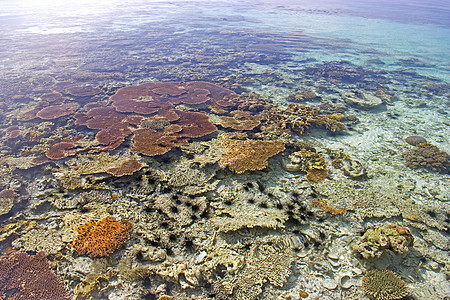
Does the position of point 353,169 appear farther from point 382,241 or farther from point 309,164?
point 382,241

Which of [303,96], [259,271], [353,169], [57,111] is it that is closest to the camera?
[259,271]

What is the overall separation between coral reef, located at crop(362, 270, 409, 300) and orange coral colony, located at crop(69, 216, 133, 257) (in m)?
3.85

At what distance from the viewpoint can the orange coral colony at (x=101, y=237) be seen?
13.1 feet

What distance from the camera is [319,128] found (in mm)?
8367

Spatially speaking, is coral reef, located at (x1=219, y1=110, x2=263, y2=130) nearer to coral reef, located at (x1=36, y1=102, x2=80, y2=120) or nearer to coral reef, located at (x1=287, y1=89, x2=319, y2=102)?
coral reef, located at (x1=287, y1=89, x2=319, y2=102)

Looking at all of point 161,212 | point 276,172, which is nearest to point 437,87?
point 276,172

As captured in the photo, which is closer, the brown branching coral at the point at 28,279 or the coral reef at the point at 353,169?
the brown branching coral at the point at 28,279

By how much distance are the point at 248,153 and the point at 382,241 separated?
330cm

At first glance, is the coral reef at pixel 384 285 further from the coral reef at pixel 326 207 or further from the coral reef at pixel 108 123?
the coral reef at pixel 108 123

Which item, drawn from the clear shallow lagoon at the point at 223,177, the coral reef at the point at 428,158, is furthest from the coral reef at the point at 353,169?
the coral reef at the point at 428,158

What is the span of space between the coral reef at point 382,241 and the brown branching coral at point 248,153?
2477 millimetres

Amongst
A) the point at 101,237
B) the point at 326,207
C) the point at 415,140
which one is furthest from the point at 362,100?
the point at 101,237

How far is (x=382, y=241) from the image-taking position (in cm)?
413

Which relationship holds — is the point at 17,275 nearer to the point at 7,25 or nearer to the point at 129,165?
the point at 129,165
